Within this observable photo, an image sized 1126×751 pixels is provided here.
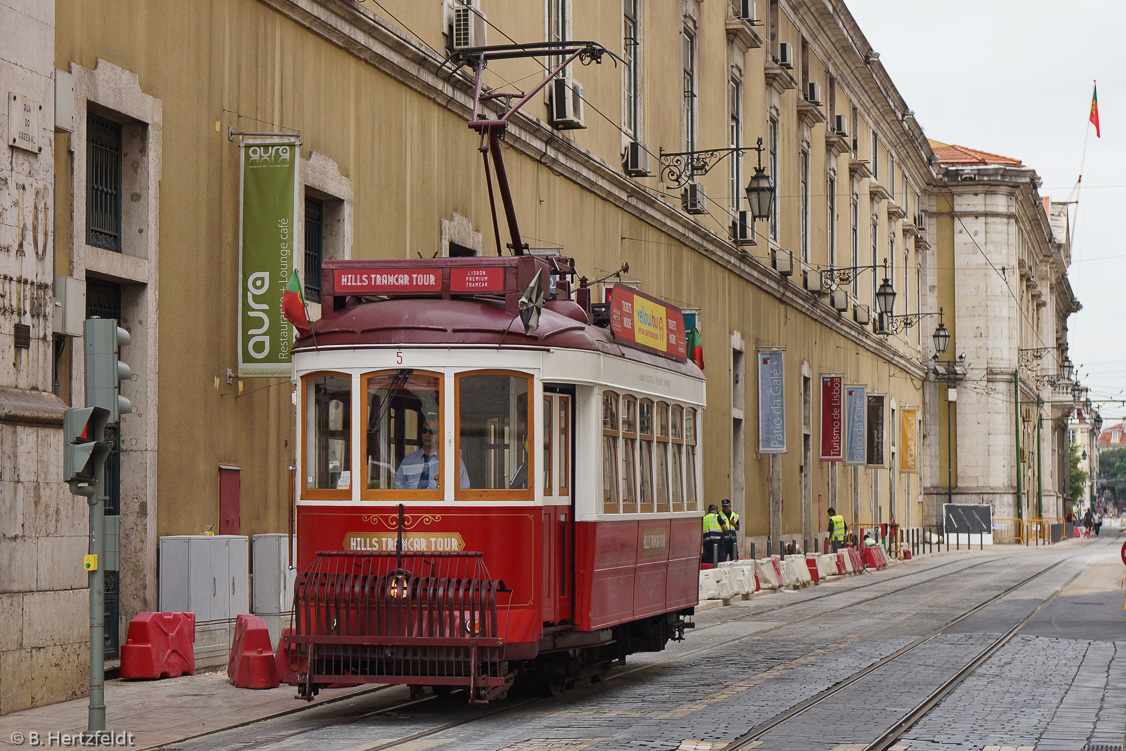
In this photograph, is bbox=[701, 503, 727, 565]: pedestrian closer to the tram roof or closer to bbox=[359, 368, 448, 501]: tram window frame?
the tram roof

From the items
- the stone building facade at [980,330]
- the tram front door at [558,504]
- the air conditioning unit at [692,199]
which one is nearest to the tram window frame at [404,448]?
the tram front door at [558,504]

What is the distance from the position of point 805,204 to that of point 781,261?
4.32 meters

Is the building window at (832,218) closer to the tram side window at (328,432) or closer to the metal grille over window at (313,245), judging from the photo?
the metal grille over window at (313,245)

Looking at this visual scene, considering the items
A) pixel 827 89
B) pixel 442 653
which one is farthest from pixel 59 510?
pixel 827 89

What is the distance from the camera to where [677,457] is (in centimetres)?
1534

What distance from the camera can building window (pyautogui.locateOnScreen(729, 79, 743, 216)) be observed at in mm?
38156

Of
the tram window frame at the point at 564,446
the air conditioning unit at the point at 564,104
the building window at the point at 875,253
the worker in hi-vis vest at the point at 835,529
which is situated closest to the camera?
the tram window frame at the point at 564,446

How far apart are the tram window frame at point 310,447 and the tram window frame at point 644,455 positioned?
2.97 m

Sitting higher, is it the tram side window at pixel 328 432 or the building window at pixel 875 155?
the building window at pixel 875 155

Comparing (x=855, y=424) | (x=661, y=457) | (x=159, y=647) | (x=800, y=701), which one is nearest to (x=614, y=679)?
(x=661, y=457)

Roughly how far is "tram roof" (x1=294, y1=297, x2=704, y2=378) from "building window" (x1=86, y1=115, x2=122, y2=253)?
3349 millimetres

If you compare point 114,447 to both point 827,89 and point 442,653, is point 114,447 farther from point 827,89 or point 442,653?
point 827,89

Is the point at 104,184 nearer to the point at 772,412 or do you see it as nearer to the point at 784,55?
the point at 772,412

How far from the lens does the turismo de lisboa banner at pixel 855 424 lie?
45344 millimetres
